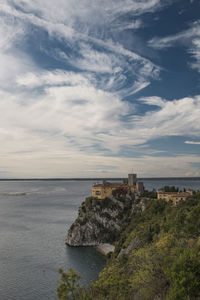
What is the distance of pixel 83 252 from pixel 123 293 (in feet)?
183

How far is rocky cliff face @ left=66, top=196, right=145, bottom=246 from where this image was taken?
294ft

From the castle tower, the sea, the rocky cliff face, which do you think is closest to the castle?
the castle tower

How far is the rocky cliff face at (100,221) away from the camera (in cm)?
8969

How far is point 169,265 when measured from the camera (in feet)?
80.2

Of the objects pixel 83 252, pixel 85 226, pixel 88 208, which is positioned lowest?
pixel 83 252

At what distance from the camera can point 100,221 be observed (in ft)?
311

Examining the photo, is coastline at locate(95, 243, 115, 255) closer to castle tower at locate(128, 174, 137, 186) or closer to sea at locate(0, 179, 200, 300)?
sea at locate(0, 179, 200, 300)

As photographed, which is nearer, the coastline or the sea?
the sea

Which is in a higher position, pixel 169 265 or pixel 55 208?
pixel 169 265

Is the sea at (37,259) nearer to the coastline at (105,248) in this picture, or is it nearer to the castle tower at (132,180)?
the coastline at (105,248)

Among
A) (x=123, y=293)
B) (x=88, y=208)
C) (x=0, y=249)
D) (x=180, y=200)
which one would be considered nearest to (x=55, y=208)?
(x=88, y=208)

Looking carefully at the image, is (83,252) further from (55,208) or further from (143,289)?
(55,208)

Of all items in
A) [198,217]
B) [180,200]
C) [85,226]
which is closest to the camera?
[198,217]

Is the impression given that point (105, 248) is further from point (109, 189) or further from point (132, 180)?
point (132, 180)
